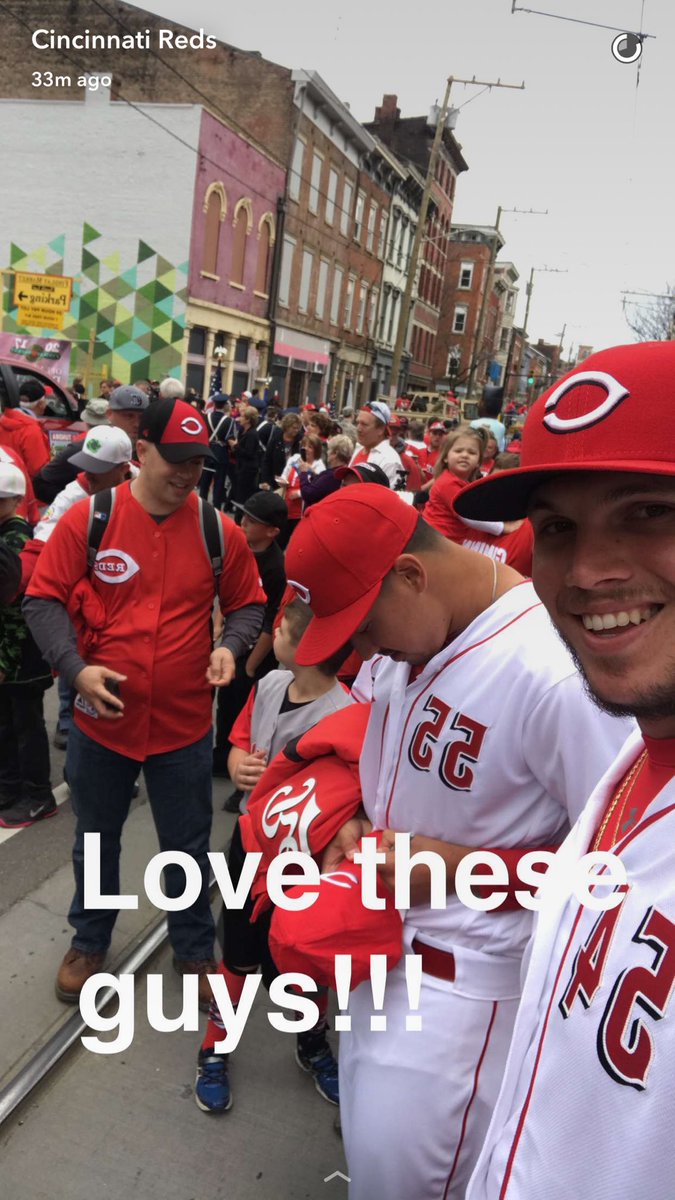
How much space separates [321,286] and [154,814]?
3394 cm

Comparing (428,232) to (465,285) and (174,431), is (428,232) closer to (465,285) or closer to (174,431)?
(465,285)

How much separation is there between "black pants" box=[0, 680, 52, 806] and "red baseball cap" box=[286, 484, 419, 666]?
116 inches

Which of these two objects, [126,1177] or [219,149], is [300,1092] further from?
[219,149]

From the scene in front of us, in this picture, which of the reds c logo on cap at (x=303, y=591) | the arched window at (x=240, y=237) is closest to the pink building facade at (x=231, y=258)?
the arched window at (x=240, y=237)

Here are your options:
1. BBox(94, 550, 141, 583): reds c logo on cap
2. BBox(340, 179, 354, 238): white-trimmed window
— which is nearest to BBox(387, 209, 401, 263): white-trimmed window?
BBox(340, 179, 354, 238): white-trimmed window

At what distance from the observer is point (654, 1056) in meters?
0.83

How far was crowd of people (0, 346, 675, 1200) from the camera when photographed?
0.97 m

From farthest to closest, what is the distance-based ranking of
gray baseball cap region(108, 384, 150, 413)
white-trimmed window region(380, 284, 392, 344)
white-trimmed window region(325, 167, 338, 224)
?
1. white-trimmed window region(380, 284, 392, 344)
2. white-trimmed window region(325, 167, 338, 224)
3. gray baseball cap region(108, 384, 150, 413)

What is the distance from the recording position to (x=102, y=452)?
4156 mm

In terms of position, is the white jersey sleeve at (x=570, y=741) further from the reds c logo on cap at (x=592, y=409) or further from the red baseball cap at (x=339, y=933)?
the reds c logo on cap at (x=592, y=409)

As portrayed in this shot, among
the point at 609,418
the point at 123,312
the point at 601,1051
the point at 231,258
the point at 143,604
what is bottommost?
the point at 143,604

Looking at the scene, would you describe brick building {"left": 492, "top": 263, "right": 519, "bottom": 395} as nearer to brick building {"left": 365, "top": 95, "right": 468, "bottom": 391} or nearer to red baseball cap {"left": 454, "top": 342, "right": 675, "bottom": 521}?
brick building {"left": 365, "top": 95, "right": 468, "bottom": 391}

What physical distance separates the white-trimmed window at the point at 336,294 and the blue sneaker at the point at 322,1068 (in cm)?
3584

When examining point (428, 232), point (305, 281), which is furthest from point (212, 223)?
point (428, 232)
